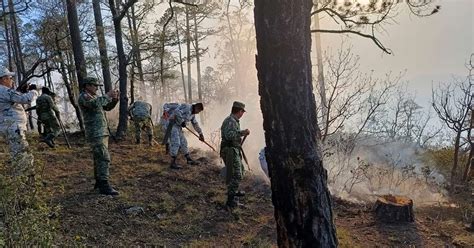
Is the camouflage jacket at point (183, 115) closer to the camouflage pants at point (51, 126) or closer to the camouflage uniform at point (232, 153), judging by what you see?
the camouflage uniform at point (232, 153)

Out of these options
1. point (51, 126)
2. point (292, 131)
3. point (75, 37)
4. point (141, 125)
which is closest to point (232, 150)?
point (292, 131)

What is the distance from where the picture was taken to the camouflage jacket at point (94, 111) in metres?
5.86

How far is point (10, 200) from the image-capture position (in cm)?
330

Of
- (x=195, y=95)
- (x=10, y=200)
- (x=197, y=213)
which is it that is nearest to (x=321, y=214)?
(x=10, y=200)

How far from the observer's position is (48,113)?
1014 centimetres

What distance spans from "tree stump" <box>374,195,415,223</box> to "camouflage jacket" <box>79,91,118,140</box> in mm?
4606

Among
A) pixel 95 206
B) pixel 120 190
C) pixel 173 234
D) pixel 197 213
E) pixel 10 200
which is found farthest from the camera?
pixel 120 190

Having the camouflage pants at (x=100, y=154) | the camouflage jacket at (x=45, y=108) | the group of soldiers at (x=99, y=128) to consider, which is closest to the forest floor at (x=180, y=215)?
the group of soldiers at (x=99, y=128)

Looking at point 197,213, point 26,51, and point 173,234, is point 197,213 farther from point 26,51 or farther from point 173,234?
point 26,51

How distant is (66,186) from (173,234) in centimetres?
232

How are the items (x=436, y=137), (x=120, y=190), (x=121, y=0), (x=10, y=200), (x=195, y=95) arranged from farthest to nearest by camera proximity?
1. (x=195, y=95)
2. (x=436, y=137)
3. (x=121, y=0)
4. (x=120, y=190)
5. (x=10, y=200)

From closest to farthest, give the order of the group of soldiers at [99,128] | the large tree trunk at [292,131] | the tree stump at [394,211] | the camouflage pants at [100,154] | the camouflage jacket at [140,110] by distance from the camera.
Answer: the large tree trunk at [292,131]
the group of soldiers at [99,128]
the camouflage pants at [100,154]
the tree stump at [394,211]
the camouflage jacket at [140,110]

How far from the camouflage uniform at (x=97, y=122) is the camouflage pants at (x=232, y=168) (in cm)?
183

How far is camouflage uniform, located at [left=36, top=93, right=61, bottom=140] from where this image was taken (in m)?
10.0
